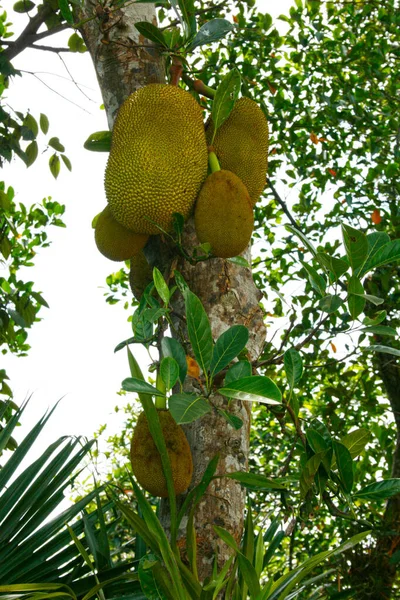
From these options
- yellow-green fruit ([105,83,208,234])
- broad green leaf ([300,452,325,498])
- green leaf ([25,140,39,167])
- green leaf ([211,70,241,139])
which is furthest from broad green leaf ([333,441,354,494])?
green leaf ([25,140,39,167])

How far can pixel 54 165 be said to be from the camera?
8.38 feet

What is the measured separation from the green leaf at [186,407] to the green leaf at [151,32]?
0.72 metres

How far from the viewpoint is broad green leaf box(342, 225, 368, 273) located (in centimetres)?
90

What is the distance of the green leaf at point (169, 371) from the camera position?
2.81 ft

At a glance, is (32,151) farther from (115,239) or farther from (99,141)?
(115,239)

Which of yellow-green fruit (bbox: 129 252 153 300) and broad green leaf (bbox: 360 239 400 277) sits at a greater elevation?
yellow-green fruit (bbox: 129 252 153 300)

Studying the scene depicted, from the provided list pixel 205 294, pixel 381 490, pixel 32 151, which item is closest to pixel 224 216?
pixel 205 294

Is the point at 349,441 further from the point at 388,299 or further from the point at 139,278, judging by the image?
the point at 388,299

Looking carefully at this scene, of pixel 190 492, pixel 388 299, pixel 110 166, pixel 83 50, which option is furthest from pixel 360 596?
pixel 83 50

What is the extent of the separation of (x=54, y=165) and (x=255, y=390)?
196 centimetres

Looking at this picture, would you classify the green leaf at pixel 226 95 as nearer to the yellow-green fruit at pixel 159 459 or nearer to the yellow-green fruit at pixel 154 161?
the yellow-green fruit at pixel 154 161

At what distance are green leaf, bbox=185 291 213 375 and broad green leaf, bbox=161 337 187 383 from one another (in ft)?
0.11

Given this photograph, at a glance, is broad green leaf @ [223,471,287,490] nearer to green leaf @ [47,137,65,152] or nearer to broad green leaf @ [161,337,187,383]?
broad green leaf @ [161,337,187,383]

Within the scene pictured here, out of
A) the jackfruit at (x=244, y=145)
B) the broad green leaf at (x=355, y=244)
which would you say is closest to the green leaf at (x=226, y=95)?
the jackfruit at (x=244, y=145)
